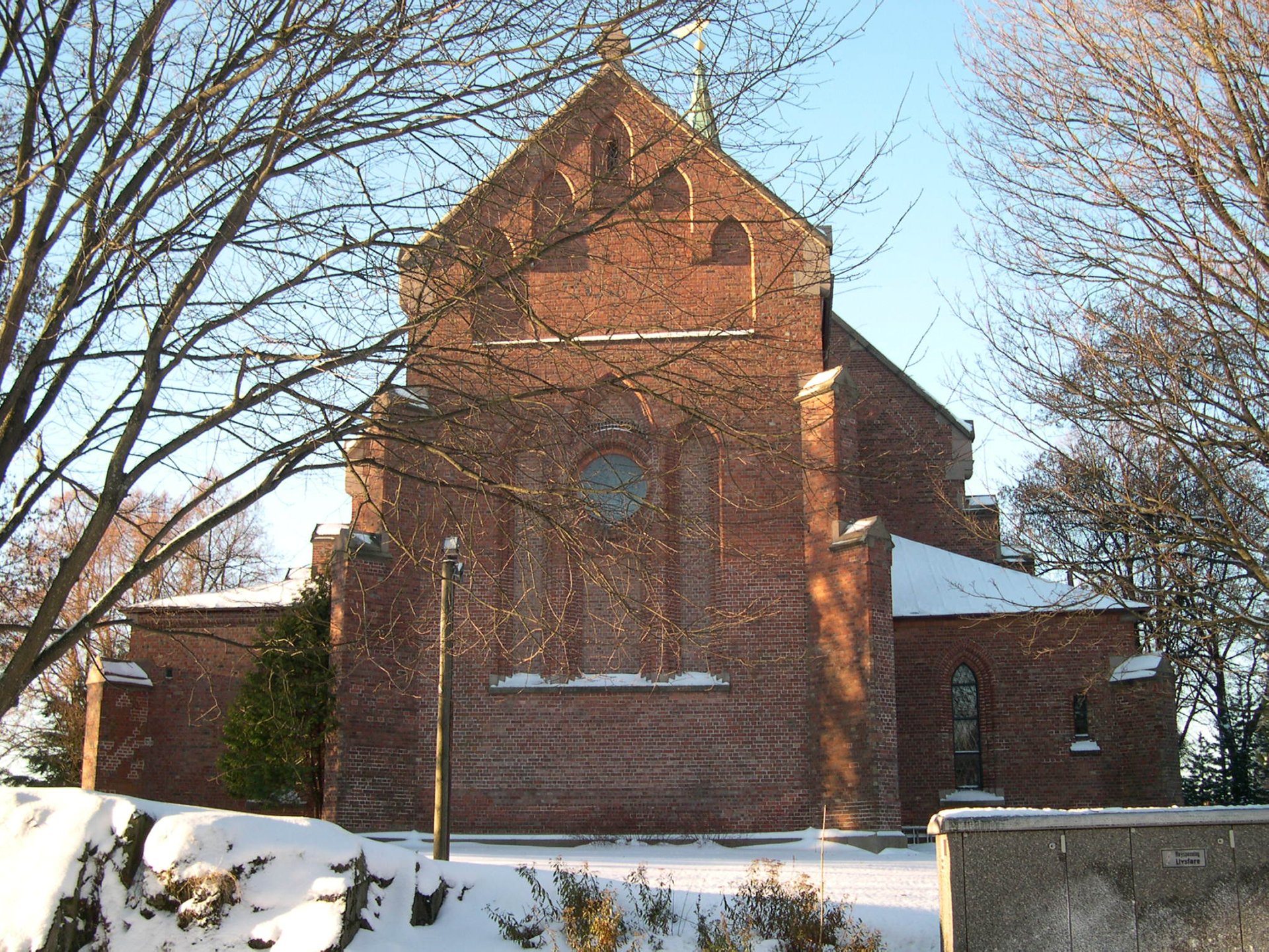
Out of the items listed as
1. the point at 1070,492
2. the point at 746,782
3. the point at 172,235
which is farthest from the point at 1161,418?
the point at 746,782

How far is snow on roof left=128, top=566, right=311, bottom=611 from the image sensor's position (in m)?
20.2

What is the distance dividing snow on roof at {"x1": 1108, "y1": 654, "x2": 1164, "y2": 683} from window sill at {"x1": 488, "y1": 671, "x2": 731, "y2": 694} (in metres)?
6.57

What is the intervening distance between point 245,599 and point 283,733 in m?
4.39

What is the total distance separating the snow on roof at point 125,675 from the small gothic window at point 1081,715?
1442 centimetres

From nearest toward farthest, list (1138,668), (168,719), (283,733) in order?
(283,733), (1138,668), (168,719)

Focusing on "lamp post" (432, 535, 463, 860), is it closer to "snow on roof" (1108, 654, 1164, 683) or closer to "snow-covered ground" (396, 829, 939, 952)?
"snow-covered ground" (396, 829, 939, 952)

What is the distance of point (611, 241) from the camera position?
16.5 meters

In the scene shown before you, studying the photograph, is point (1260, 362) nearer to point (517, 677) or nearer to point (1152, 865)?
point (1152, 865)

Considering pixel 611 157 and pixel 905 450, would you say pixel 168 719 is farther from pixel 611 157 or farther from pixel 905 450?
pixel 611 157

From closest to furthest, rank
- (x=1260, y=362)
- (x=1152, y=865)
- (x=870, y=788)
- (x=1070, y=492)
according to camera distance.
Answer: (x=1152, y=865) → (x=1260, y=362) → (x=1070, y=492) → (x=870, y=788)

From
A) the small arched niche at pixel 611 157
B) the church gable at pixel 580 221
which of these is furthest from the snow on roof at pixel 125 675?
the small arched niche at pixel 611 157

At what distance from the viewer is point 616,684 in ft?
57.7

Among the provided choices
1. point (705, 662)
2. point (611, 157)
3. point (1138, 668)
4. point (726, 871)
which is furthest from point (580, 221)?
point (1138, 668)

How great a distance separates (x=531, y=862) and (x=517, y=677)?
401 cm
